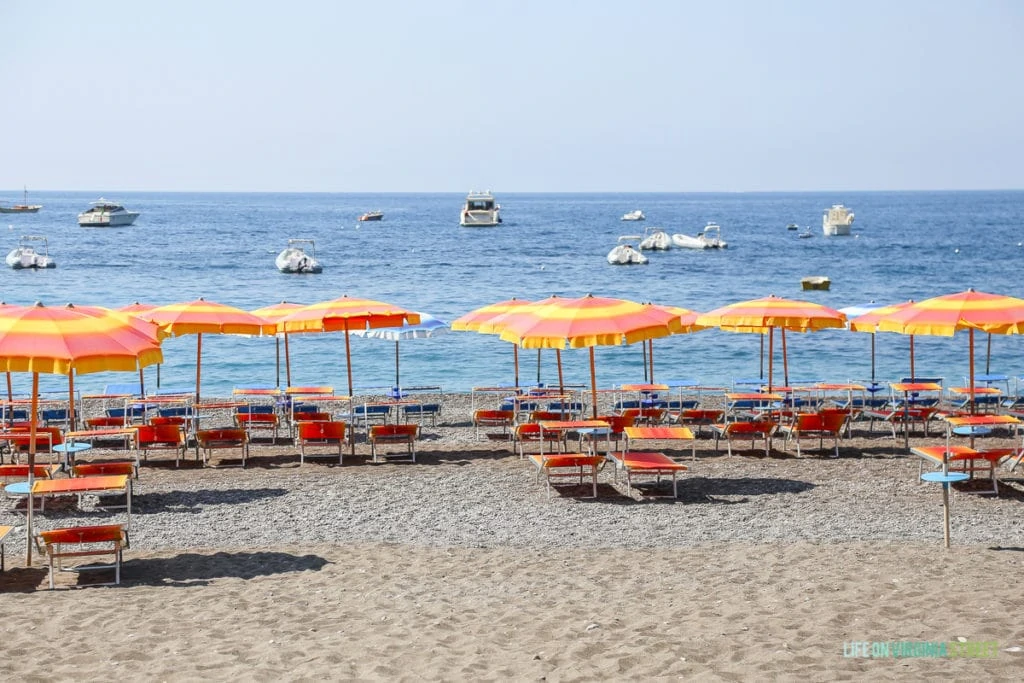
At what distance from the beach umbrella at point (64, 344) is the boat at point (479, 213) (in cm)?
10454

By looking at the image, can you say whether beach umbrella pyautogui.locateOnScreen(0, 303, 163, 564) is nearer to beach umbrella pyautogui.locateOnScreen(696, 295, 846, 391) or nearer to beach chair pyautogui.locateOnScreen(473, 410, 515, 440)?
beach chair pyautogui.locateOnScreen(473, 410, 515, 440)

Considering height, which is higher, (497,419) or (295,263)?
(295,263)

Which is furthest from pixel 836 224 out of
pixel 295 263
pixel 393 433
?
pixel 393 433

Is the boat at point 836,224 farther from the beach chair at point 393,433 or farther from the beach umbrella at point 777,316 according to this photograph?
the beach chair at point 393,433

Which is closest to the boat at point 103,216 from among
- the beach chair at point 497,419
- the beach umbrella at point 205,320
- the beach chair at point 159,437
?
the beach umbrella at point 205,320

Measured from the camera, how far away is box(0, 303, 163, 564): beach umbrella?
8.35 metres

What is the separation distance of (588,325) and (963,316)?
4.41 metres

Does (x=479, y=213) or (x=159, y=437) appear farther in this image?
(x=479, y=213)

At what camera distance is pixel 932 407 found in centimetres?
1611

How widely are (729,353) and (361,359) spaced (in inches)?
412

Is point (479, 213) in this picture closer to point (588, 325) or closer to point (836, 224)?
point (836, 224)

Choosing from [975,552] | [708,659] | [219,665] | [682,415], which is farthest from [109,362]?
[682,415]

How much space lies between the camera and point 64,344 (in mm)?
8477

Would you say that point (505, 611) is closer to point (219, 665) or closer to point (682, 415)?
point (219, 665)
